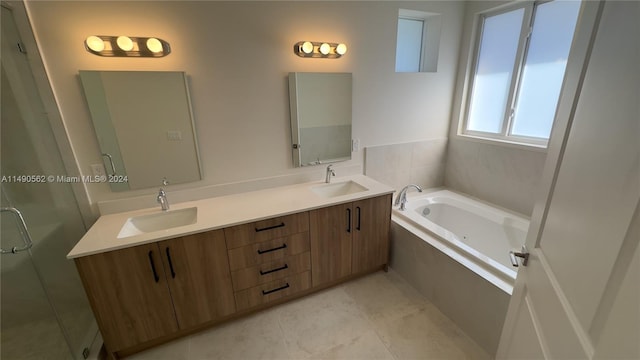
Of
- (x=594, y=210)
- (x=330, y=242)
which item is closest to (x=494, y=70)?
(x=330, y=242)

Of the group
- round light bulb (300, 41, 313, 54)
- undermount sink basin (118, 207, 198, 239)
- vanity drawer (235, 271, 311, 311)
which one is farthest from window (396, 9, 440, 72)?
undermount sink basin (118, 207, 198, 239)

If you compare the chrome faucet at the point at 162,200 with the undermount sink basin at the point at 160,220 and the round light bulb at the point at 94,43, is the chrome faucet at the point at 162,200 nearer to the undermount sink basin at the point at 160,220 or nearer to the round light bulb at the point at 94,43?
the undermount sink basin at the point at 160,220

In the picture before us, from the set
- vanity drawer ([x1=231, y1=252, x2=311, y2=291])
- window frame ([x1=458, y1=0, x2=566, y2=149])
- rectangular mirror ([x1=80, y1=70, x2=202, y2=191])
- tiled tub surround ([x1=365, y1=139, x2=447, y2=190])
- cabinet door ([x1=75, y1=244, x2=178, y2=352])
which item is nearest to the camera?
cabinet door ([x1=75, y1=244, x2=178, y2=352])

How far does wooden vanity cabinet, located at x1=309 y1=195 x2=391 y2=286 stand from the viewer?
6.33 feet

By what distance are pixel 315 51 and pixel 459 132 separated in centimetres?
179

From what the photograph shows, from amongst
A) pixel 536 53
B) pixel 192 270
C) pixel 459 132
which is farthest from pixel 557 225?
pixel 459 132

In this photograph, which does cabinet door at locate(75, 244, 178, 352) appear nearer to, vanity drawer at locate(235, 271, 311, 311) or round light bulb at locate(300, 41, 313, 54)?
vanity drawer at locate(235, 271, 311, 311)

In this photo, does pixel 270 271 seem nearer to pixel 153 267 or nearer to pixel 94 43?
pixel 153 267

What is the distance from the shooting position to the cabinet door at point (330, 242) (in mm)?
1905

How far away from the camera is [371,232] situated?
2.12 metres

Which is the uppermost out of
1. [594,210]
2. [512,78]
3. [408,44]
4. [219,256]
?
[408,44]

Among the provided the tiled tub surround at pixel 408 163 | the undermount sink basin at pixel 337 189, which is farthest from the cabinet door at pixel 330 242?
the tiled tub surround at pixel 408 163

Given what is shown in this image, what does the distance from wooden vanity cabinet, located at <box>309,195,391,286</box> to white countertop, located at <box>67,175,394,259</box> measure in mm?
90

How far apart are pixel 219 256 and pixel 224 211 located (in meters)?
0.30
